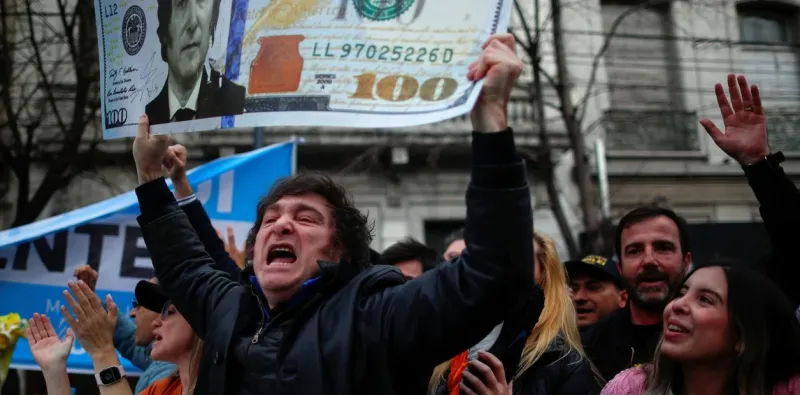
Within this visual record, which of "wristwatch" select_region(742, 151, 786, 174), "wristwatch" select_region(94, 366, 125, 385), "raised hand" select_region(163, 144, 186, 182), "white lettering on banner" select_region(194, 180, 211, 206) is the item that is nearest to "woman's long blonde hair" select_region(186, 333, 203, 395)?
"wristwatch" select_region(94, 366, 125, 385)

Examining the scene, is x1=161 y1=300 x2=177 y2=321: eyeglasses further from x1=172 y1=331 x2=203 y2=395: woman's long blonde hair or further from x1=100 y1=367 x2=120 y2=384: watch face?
x1=100 y1=367 x2=120 y2=384: watch face

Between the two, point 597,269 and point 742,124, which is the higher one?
point 742,124

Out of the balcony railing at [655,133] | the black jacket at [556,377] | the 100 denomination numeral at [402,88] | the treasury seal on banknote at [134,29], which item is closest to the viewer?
the 100 denomination numeral at [402,88]

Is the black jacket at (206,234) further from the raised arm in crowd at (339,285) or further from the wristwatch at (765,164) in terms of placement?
the wristwatch at (765,164)

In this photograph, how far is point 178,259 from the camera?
2334mm

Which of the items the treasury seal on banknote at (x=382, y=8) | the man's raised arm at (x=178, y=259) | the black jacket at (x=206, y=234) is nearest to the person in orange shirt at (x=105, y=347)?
the black jacket at (x=206, y=234)

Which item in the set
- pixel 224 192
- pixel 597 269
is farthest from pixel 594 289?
pixel 224 192

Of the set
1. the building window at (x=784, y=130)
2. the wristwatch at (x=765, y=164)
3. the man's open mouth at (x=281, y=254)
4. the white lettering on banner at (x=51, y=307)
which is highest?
the building window at (x=784, y=130)

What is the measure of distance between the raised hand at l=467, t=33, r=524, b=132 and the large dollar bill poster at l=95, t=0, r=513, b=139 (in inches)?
1.1

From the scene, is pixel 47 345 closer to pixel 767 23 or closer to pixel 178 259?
pixel 178 259

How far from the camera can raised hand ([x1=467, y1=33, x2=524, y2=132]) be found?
1.67m

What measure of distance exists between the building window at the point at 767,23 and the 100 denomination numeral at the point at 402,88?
12.1m

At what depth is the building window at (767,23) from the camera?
12.9m

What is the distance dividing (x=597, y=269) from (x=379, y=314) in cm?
221
